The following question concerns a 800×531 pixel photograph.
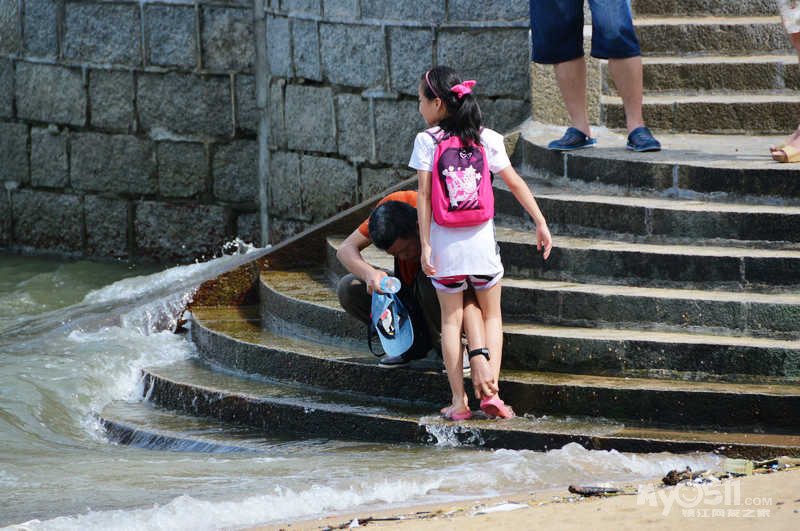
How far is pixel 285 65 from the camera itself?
909 cm

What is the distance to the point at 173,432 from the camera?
18.3 feet

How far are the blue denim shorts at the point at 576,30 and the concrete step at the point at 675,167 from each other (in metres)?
0.54

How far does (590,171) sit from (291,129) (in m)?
3.33

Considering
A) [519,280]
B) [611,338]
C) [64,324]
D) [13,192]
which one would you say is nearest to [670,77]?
[519,280]

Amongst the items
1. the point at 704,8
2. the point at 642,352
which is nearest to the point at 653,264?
the point at 642,352

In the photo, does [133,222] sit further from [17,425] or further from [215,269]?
[17,425]

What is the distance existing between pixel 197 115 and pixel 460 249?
17.7 ft

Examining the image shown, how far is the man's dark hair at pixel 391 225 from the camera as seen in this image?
205 inches

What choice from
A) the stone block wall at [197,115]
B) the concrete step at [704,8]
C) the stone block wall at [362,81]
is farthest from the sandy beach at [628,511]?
the concrete step at [704,8]

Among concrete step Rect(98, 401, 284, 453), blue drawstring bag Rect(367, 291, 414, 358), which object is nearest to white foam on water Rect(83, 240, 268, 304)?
concrete step Rect(98, 401, 284, 453)

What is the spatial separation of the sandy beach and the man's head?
1.41 meters

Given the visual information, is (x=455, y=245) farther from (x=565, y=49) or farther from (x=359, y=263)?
(x=565, y=49)

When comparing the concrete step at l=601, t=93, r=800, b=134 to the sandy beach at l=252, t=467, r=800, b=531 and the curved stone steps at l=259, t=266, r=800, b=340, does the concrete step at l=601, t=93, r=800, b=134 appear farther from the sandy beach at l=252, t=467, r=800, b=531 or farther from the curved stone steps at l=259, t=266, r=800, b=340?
the sandy beach at l=252, t=467, r=800, b=531

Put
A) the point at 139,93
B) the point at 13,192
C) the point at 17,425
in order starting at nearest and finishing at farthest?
1. the point at 17,425
2. the point at 139,93
3. the point at 13,192
